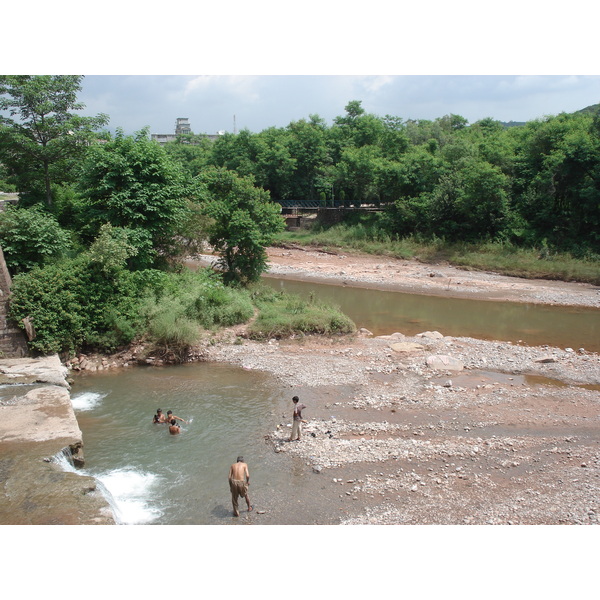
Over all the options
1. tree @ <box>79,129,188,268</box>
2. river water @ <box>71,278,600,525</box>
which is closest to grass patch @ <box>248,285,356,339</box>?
river water @ <box>71,278,600,525</box>

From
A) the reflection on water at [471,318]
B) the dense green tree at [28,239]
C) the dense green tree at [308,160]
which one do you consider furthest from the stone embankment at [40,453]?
the dense green tree at [308,160]

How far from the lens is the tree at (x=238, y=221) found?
22.3 metres

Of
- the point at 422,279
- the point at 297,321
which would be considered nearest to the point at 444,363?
the point at 297,321

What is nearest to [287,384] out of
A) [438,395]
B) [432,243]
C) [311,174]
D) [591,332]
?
[438,395]

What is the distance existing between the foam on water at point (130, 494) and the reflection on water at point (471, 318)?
13331 millimetres

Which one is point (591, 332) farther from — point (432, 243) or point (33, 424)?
point (33, 424)

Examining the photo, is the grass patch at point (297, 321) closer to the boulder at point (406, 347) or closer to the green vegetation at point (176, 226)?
the green vegetation at point (176, 226)

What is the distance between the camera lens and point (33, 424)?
12141 mm

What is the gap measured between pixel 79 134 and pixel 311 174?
31.2 m

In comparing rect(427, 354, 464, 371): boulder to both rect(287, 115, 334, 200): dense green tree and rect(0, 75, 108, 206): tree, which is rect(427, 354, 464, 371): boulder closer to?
rect(0, 75, 108, 206): tree

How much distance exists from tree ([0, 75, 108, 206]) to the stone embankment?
32.1ft

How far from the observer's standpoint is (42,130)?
69.2 feet

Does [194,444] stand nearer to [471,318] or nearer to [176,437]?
[176,437]

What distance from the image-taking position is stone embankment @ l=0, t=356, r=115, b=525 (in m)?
9.04
